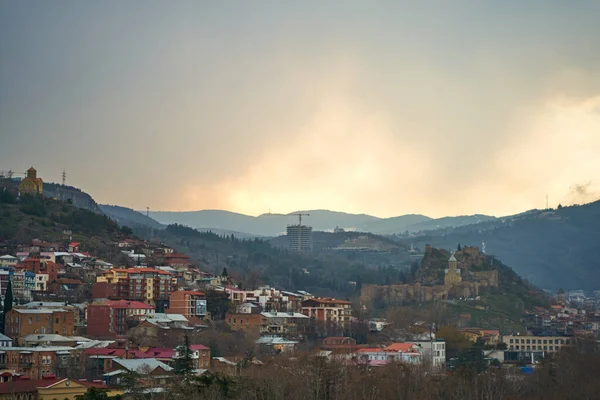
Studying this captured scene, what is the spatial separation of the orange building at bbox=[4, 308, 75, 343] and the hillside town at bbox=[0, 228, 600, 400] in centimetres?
8

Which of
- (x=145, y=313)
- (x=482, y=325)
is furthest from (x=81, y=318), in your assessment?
(x=482, y=325)

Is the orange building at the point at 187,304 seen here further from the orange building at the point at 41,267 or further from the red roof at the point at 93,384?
the red roof at the point at 93,384

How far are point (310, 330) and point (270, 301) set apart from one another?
10929 millimetres

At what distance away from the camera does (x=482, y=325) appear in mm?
132750

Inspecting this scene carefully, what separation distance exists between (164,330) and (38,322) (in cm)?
786

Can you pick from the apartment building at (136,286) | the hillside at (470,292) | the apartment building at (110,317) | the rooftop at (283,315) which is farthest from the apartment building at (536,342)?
the apartment building at (110,317)

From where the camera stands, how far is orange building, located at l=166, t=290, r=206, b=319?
328 feet

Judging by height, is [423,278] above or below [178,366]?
above

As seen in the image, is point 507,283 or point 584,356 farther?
point 507,283

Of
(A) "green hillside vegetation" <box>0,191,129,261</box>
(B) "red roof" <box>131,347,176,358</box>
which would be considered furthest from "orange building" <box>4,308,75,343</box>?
(A) "green hillside vegetation" <box>0,191,129,261</box>

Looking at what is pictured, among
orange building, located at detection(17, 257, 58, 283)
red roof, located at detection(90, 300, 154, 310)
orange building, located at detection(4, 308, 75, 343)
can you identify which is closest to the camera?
orange building, located at detection(4, 308, 75, 343)

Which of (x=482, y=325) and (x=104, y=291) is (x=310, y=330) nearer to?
(x=104, y=291)

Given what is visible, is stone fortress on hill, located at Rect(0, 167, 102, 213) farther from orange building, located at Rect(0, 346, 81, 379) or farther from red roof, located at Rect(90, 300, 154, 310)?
orange building, located at Rect(0, 346, 81, 379)

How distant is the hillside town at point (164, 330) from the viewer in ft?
232
